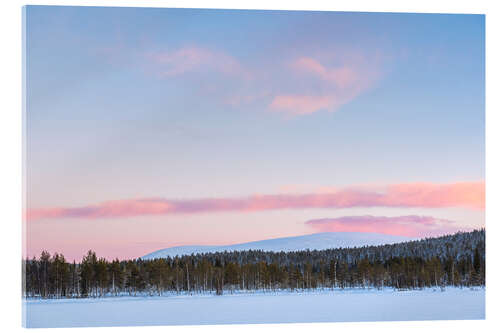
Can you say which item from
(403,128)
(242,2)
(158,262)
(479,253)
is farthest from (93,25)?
(479,253)

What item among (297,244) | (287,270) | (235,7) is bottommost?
(287,270)

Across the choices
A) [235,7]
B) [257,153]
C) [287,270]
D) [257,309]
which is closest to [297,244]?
[287,270]

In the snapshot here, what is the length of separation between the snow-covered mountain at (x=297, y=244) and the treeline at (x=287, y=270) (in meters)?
0.16

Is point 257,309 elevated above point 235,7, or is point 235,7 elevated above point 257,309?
point 235,7

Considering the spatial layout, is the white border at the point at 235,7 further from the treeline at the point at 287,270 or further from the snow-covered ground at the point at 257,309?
the treeline at the point at 287,270

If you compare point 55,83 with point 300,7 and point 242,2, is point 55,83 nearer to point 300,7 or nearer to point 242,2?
point 242,2

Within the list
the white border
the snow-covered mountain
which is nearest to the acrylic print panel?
the snow-covered mountain

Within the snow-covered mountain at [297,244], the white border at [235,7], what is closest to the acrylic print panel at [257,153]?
the snow-covered mountain at [297,244]

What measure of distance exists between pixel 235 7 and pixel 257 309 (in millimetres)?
5247

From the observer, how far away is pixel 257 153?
13.9 meters

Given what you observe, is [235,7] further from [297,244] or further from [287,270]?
[287,270]

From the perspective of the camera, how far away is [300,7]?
42.3ft

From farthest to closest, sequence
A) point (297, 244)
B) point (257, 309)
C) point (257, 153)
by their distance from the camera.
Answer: point (297, 244)
point (257, 153)
point (257, 309)

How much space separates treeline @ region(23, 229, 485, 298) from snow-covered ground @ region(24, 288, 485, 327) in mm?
321
